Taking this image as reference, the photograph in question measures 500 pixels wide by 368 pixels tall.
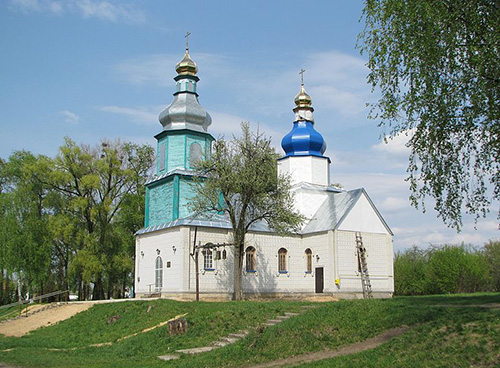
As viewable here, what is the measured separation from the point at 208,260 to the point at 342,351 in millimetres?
17096

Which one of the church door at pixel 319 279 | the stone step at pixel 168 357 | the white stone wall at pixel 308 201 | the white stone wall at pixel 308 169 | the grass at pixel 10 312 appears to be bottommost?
the grass at pixel 10 312

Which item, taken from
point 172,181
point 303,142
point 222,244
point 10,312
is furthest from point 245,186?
point 10,312

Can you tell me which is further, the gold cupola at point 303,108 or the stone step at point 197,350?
the gold cupola at point 303,108

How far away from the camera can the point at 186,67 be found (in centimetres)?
3275

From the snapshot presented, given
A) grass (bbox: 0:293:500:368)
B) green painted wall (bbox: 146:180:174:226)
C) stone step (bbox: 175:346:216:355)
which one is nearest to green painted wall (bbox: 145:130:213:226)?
green painted wall (bbox: 146:180:174:226)

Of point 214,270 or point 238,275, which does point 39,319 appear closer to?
point 214,270

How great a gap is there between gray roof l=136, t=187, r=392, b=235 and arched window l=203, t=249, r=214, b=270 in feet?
4.83

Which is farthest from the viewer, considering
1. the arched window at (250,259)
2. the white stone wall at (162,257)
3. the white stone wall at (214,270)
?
the arched window at (250,259)

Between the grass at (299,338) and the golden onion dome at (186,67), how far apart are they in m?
16.3

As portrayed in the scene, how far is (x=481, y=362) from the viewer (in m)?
9.63

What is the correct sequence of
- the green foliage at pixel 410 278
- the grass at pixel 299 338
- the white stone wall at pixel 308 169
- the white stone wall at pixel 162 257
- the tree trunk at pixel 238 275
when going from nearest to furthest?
1. the grass at pixel 299 338
2. the tree trunk at pixel 238 275
3. the white stone wall at pixel 162 257
4. the white stone wall at pixel 308 169
5. the green foliage at pixel 410 278

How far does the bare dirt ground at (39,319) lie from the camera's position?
25516 mm

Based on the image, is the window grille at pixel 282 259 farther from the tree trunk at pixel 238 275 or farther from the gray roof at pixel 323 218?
the tree trunk at pixel 238 275

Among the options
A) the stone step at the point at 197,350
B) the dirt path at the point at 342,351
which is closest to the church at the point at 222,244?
the stone step at the point at 197,350
